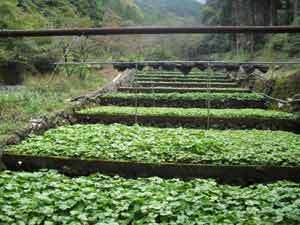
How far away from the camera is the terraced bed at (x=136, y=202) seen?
344cm

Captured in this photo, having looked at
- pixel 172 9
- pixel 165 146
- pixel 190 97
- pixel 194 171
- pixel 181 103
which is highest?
pixel 172 9

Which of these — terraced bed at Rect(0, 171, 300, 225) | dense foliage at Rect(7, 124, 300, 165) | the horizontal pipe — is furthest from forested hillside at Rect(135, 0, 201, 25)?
the horizontal pipe

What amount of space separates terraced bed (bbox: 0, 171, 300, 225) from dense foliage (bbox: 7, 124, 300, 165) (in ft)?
3.04

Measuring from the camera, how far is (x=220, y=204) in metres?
3.86

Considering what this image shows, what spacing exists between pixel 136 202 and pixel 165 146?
7.79 feet

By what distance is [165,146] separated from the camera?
6.14 m

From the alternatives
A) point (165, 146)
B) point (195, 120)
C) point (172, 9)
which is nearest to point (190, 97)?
point (195, 120)

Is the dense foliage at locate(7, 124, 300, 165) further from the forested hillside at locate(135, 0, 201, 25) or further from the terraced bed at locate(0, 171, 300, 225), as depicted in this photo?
the forested hillside at locate(135, 0, 201, 25)

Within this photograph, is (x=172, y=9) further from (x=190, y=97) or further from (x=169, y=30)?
(x=169, y=30)

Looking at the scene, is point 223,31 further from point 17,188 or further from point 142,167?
point 142,167

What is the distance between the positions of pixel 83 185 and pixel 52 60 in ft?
40.3

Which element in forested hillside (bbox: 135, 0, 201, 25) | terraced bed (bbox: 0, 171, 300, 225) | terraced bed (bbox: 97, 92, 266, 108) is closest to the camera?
terraced bed (bbox: 0, 171, 300, 225)

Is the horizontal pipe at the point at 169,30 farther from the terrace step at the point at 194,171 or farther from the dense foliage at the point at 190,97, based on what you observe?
the dense foliage at the point at 190,97

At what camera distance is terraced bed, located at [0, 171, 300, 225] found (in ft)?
11.3
